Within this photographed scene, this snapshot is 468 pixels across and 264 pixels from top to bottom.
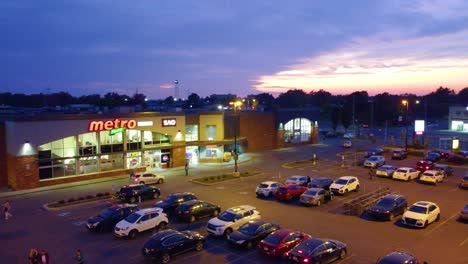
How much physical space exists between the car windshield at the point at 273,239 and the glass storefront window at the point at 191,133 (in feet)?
103

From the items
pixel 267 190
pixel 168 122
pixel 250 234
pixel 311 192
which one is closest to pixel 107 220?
pixel 250 234

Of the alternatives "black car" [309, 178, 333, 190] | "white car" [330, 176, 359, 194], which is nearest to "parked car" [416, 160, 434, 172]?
"white car" [330, 176, 359, 194]

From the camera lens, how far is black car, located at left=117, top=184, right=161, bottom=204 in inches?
1193

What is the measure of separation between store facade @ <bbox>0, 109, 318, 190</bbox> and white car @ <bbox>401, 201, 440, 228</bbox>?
2287cm

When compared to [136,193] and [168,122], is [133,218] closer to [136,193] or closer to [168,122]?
[136,193]

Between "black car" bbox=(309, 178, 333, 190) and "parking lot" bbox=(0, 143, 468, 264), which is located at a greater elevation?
"black car" bbox=(309, 178, 333, 190)

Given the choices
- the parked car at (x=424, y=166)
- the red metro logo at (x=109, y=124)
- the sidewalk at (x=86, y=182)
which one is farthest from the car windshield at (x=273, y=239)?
the parked car at (x=424, y=166)

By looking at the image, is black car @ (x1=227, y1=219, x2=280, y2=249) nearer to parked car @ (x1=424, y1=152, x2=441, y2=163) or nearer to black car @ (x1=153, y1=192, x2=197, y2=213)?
black car @ (x1=153, y1=192, x2=197, y2=213)

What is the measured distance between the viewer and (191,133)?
50.3 meters

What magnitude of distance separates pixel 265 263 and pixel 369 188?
1918 cm

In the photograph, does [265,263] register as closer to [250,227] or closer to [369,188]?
[250,227]

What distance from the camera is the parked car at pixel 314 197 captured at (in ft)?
94.0

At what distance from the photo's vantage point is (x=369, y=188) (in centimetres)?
3462

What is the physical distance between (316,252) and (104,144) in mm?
28926
